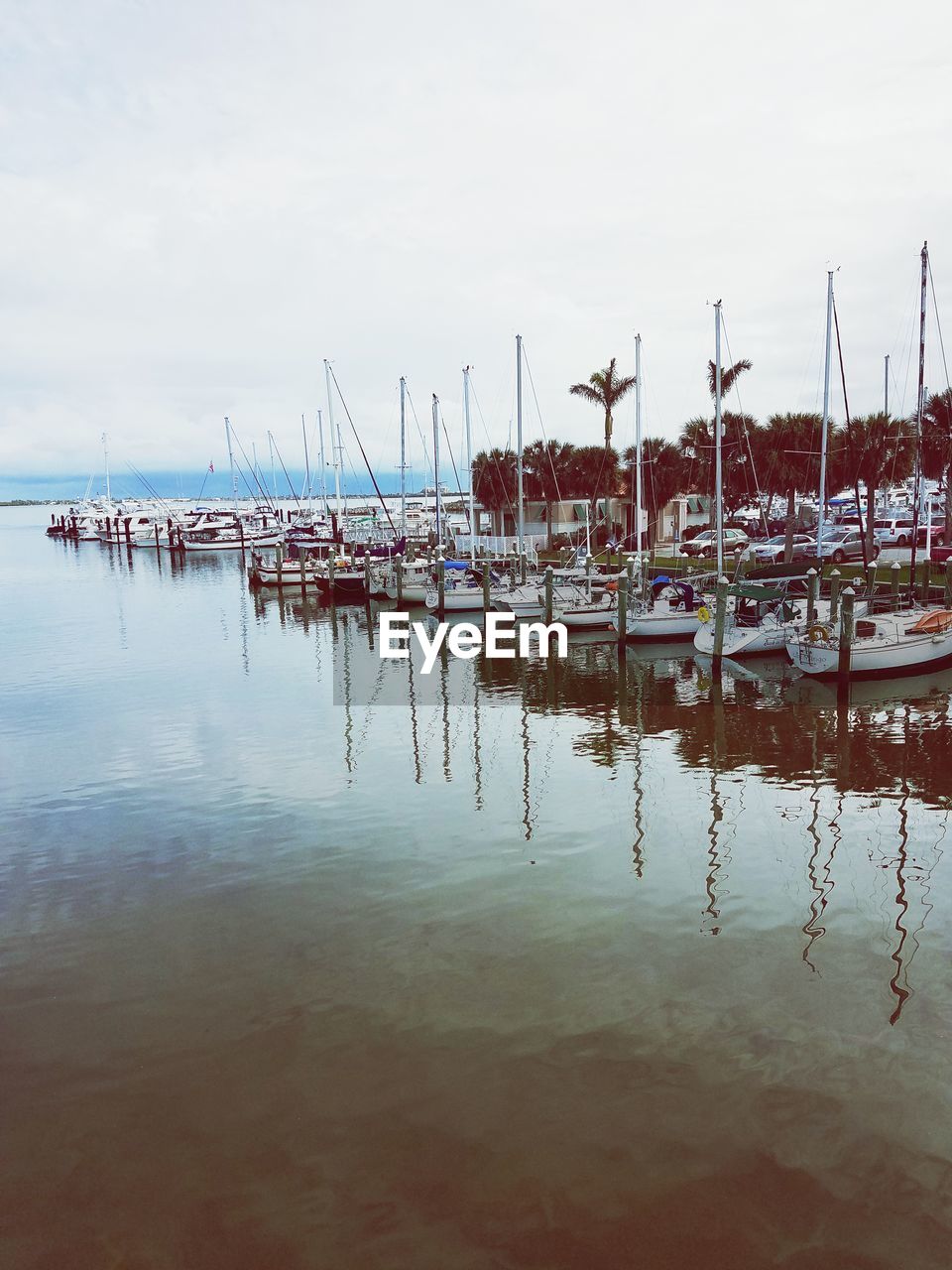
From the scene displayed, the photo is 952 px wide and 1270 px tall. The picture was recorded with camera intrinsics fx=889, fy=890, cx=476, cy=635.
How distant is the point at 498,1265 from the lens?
718 cm

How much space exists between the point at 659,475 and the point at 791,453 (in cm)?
1374

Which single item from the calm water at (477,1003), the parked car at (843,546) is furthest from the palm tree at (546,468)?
the calm water at (477,1003)

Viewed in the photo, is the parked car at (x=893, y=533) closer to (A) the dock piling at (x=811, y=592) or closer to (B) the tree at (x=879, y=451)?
(B) the tree at (x=879, y=451)

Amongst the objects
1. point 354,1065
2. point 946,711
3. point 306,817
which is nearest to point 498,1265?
point 354,1065

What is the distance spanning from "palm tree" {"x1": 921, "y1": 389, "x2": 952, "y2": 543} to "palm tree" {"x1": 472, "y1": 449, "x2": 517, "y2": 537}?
1296 inches

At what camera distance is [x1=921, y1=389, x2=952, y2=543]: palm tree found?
50031 millimetres

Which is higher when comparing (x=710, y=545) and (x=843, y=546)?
(x=710, y=545)

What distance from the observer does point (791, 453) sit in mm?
58688

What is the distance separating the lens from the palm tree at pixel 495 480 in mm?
77562

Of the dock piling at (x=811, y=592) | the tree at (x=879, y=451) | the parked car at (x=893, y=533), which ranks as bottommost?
the dock piling at (x=811, y=592)

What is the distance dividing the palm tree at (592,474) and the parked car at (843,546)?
17.8 metres

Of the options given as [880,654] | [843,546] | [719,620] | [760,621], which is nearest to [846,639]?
[880,654]

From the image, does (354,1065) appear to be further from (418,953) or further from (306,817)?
(306,817)

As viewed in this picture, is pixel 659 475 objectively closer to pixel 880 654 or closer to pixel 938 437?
pixel 938 437
